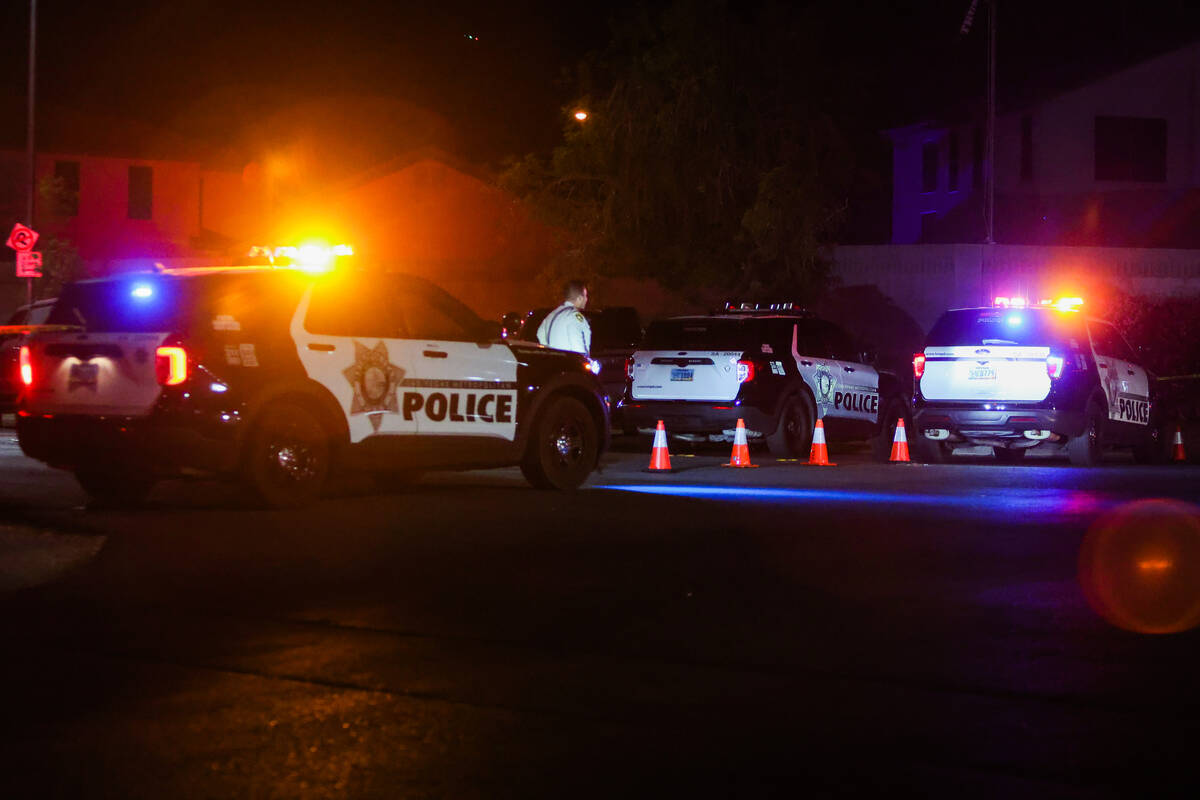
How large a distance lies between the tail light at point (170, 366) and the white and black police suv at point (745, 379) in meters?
8.03

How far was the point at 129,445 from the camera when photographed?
467 inches

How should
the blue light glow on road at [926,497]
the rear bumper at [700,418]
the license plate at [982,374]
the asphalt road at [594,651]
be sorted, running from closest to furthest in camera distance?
the asphalt road at [594,651] < the blue light glow on road at [926,497] < the license plate at [982,374] < the rear bumper at [700,418]

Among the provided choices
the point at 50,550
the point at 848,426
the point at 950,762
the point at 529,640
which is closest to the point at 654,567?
the point at 529,640

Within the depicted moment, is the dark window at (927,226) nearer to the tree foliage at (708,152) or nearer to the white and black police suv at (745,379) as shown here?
the tree foliage at (708,152)

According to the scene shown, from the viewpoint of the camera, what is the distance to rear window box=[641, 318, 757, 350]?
62.7 ft

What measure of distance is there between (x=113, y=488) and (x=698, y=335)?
7989 millimetres

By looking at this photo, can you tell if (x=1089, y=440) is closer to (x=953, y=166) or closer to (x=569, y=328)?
(x=569, y=328)

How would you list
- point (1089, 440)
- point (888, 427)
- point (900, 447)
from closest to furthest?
point (1089, 440), point (900, 447), point (888, 427)

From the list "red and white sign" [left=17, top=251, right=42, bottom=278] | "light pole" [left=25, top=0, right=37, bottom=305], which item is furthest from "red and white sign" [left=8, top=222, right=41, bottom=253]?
"light pole" [left=25, top=0, right=37, bottom=305]

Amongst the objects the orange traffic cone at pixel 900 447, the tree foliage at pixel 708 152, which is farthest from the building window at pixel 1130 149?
the orange traffic cone at pixel 900 447

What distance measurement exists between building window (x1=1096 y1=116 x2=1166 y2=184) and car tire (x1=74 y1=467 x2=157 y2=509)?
35.3m

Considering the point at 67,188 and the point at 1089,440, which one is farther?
the point at 67,188

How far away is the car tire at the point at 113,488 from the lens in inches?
506

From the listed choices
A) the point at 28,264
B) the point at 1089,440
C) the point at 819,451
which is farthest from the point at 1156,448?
the point at 28,264
